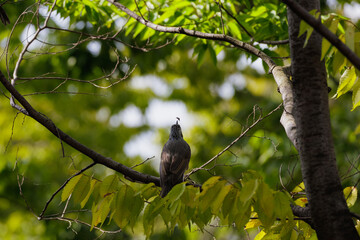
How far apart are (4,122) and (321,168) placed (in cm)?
986

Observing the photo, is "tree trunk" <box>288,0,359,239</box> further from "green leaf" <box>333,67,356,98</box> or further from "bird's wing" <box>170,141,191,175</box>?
"bird's wing" <box>170,141,191,175</box>

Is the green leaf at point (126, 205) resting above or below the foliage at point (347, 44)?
below

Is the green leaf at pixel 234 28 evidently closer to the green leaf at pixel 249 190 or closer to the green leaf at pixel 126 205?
the green leaf at pixel 126 205

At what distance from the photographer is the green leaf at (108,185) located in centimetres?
238

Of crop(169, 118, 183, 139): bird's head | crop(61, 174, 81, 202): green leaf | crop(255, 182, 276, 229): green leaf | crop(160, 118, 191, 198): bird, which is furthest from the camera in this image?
crop(169, 118, 183, 139): bird's head

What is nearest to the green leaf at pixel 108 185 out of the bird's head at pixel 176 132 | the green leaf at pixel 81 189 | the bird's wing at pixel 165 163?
the green leaf at pixel 81 189

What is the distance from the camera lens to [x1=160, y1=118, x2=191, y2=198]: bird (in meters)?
3.95

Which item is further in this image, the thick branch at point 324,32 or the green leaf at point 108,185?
the green leaf at point 108,185

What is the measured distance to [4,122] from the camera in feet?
34.6

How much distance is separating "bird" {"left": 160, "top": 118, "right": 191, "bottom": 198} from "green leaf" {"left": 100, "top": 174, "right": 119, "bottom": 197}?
54.9 inches

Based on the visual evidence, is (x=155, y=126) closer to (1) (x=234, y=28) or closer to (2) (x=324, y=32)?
(1) (x=234, y=28)

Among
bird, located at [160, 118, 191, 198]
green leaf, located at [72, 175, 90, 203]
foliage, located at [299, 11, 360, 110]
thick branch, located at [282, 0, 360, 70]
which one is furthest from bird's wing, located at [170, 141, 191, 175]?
thick branch, located at [282, 0, 360, 70]

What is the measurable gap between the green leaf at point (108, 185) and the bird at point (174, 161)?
4.57 ft

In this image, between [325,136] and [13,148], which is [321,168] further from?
[13,148]
